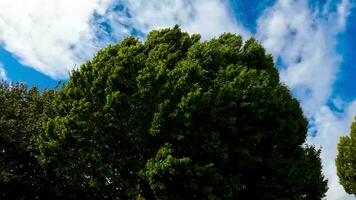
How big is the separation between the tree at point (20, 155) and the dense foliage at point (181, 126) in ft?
6.52

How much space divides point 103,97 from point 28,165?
1061cm

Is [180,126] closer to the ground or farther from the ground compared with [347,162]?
closer to the ground

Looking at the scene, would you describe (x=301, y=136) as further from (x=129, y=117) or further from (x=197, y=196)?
(x=129, y=117)

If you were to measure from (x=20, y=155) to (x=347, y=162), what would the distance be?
28.6 m

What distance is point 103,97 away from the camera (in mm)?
29156

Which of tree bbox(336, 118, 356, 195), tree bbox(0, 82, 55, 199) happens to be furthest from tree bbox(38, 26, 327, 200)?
tree bbox(336, 118, 356, 195)

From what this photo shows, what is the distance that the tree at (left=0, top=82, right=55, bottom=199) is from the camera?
34656mm

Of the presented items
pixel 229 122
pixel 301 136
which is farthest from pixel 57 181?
pixel 301 136

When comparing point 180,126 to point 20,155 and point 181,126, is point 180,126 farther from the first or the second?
point 20,155

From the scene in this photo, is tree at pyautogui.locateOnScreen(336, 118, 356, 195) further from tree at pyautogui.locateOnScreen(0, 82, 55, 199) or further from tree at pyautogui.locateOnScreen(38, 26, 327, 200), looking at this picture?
tree at pyautogui.locateOnScreen(0, 82, 55, 199)

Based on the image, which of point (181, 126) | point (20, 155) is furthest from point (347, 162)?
point (20, 155)

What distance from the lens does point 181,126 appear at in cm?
2691

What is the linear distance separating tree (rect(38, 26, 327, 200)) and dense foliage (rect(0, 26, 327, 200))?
6cm

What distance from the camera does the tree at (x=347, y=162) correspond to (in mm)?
42969
